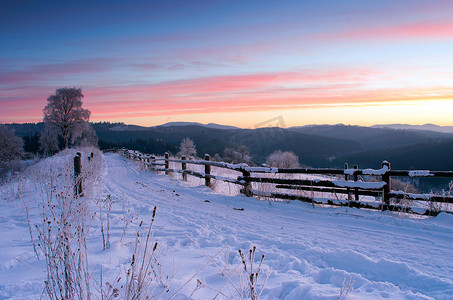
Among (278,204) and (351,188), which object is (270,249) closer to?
(278,204)

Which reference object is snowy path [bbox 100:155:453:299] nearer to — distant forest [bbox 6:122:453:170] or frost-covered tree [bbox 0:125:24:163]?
frost-covered tree [bbox 0:125:24:163]

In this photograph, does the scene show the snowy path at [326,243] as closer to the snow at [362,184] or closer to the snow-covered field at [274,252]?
the snow-covered field at [274,252]

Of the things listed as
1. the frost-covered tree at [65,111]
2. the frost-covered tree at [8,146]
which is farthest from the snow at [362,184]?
the frost-covered tree at [8,146]

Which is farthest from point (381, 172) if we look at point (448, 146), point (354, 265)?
point (448, 146)

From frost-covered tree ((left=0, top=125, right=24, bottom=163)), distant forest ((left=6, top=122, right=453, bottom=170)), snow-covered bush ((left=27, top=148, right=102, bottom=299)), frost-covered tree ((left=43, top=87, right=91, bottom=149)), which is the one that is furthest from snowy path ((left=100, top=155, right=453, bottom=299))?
distant forest ((left=6, top=122, right=453, bottom=170))

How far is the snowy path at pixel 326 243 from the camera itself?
3.10m

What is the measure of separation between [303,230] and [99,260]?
3546 millimetres

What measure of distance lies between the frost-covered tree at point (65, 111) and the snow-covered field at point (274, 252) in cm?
3680

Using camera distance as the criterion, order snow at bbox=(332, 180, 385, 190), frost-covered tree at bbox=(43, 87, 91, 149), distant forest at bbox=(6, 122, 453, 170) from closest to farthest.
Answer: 1. snow at bbox=(332, 180, 385, 190)
2. frost-covered tree at bbox=(43, 87, 91, 149)
3. distant forest at bbox=(6, 122, 453, 170)

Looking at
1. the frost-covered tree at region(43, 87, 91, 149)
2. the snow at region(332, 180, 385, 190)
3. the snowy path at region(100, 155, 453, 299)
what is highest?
the frost-covered tree at region(43, 87, 91, 149)

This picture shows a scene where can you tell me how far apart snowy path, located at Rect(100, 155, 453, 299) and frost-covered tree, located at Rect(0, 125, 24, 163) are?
40006 mm

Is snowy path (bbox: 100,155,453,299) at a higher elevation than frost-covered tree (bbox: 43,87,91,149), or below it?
below

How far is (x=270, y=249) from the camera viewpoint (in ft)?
13.8

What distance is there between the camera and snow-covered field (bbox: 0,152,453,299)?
290cm
